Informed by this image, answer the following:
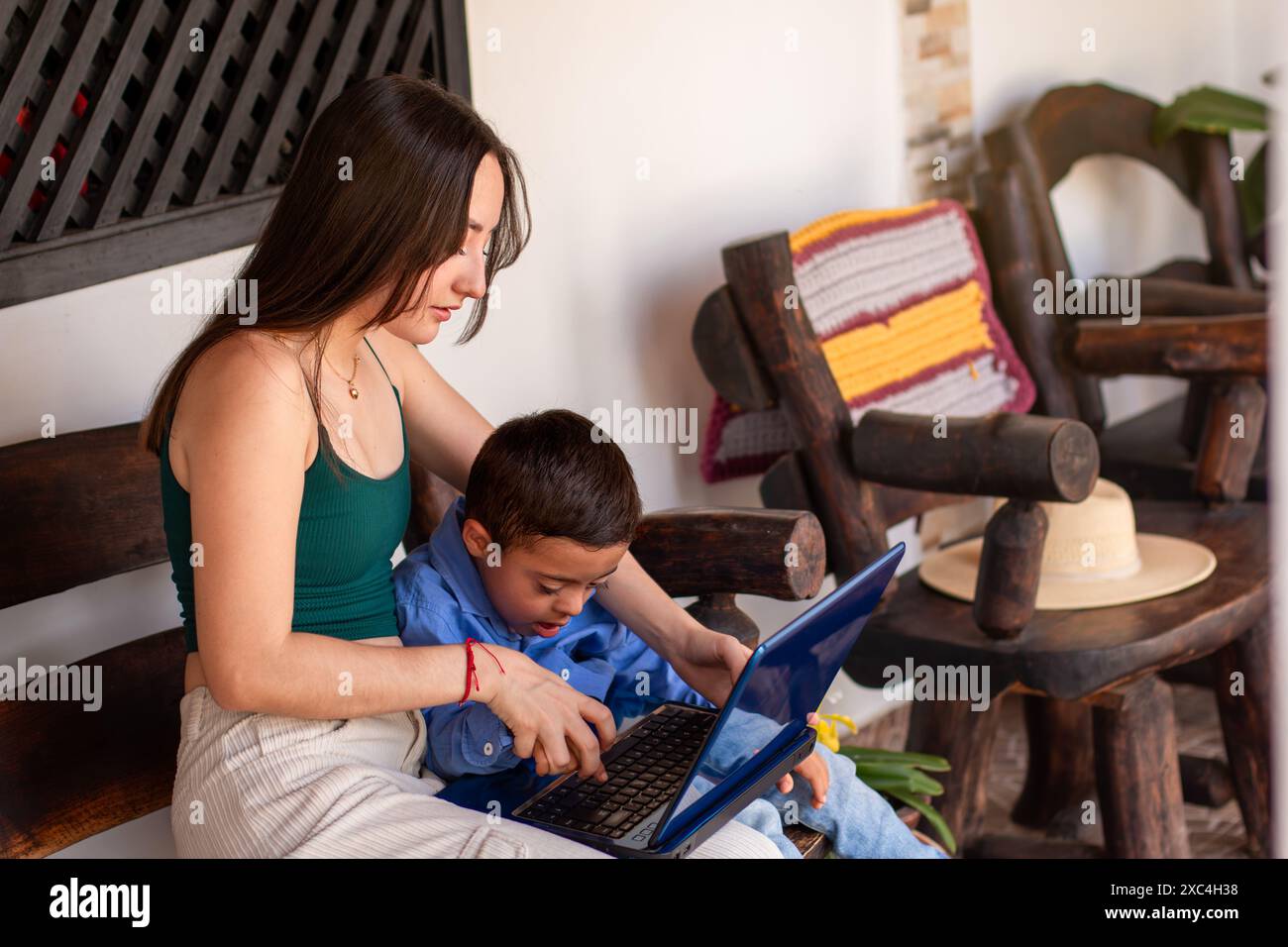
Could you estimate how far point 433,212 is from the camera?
4.93 ft

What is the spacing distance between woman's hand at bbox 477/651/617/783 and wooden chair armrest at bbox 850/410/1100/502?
0.83 metres

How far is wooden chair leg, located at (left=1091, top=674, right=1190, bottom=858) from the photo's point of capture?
7.55 ft

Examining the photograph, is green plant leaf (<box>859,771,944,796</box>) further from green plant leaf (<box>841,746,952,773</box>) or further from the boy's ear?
the boy's ear

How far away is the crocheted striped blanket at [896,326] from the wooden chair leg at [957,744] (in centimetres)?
51

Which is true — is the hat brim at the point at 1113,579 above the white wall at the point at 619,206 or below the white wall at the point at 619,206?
below

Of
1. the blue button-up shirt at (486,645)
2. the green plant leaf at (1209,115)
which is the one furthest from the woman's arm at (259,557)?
the green plant leaf at (1209,115)

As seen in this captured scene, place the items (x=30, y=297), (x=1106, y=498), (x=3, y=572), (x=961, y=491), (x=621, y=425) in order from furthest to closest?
(x=621, y=425), (x=1106, y=498), (x=961, y=491), (x=30, y=297), (x=3, y=572)

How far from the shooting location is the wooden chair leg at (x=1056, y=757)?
295 centimetres

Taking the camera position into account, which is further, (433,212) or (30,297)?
(30,297)

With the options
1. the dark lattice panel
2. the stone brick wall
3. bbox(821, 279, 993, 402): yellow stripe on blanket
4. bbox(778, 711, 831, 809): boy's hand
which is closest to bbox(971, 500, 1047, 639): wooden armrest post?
bbox(821, 279, 993, 402): yellow stripe on blanket

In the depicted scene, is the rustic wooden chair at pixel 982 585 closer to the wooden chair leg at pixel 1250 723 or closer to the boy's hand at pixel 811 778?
the wooden chair leg at pixel 1250 723

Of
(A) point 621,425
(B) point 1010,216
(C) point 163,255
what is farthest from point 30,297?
(B) point 1010,216

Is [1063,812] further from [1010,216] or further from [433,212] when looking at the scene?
[433,212]
